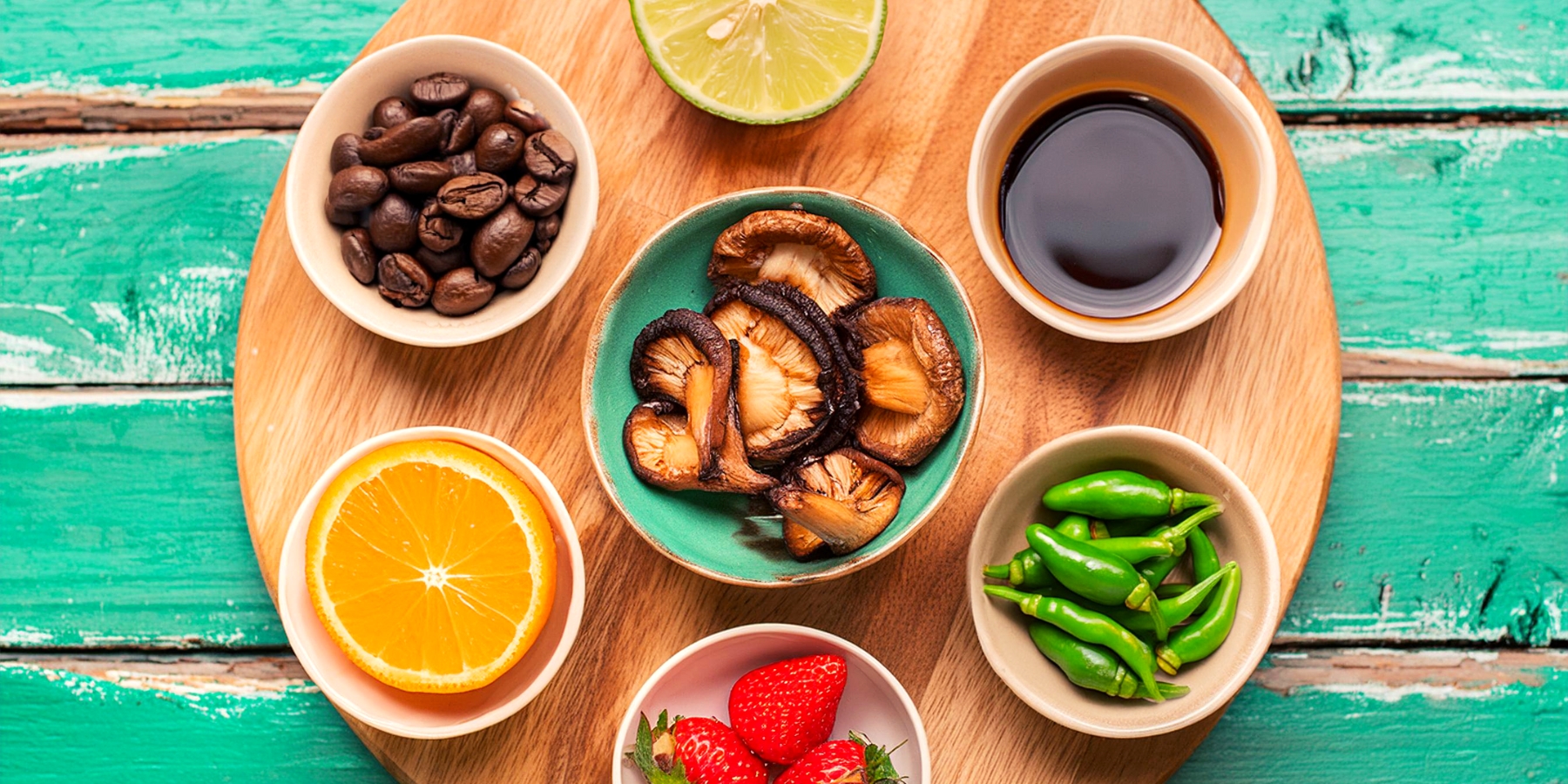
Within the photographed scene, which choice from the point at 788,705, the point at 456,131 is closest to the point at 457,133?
the point at 456,131

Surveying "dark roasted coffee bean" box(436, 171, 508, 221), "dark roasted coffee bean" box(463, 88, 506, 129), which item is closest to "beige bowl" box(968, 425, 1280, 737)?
"dark roasted coffee bean" box(436, 171, 508, 221)

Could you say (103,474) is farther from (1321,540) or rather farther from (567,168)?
(1321,540)

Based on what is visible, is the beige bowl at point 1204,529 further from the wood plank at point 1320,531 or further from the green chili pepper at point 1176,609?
the wood plank at point 1320,531

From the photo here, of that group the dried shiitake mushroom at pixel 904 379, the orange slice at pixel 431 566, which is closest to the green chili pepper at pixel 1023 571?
the dried shiitake mushroom at pixel 904 379

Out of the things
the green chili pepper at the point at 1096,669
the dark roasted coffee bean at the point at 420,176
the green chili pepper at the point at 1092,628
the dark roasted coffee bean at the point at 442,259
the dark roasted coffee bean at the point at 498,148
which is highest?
the dark roasted coffee bean at the point at 498,148

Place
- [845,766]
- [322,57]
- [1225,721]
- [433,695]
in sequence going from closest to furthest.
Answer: [845,766] < [433,695] < [1225,721] < [322,57]

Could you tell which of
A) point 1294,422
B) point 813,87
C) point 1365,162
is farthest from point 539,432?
point 1365,162

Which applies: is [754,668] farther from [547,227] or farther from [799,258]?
[547,227]
